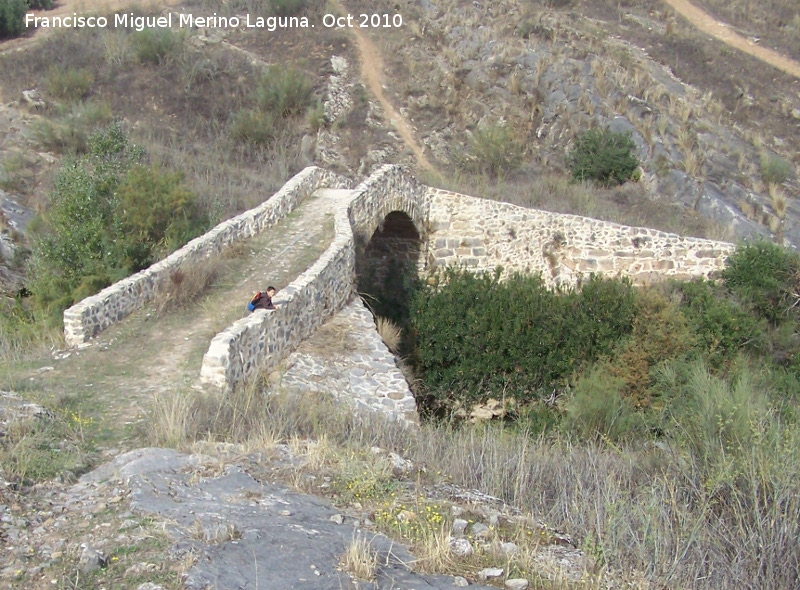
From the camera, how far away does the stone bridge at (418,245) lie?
33.4 feet

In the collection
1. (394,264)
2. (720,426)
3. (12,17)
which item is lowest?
(394,264)

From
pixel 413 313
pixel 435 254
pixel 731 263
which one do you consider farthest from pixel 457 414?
pixel 731 263

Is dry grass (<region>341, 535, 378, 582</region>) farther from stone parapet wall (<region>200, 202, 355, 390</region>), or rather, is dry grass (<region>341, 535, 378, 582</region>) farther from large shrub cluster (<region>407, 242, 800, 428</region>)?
large shrub cluster (<region>407, 242, 800, 428</region>)

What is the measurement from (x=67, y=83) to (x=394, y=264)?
13.1 m

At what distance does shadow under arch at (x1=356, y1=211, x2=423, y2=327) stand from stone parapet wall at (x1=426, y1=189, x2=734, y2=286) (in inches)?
21.2

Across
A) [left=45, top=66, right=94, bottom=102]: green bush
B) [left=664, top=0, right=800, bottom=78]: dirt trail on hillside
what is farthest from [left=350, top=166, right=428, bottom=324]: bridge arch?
[left=664, top=0, right=800, bottom=78]: dirt trail on hillside

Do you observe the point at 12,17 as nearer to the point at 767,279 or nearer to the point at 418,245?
the point at 418,245

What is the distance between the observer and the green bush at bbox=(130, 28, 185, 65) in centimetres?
2688

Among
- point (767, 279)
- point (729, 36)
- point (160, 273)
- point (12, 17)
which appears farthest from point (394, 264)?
point (729, 36)

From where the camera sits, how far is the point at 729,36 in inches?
1321

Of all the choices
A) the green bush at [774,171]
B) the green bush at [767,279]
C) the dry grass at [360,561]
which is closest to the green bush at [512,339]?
the green bush at [767,279]

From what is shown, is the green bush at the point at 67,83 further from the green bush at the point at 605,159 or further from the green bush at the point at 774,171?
the green bush at the point at 774,171

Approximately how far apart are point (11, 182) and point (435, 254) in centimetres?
1032

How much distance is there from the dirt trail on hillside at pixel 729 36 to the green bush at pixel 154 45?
909 inches
